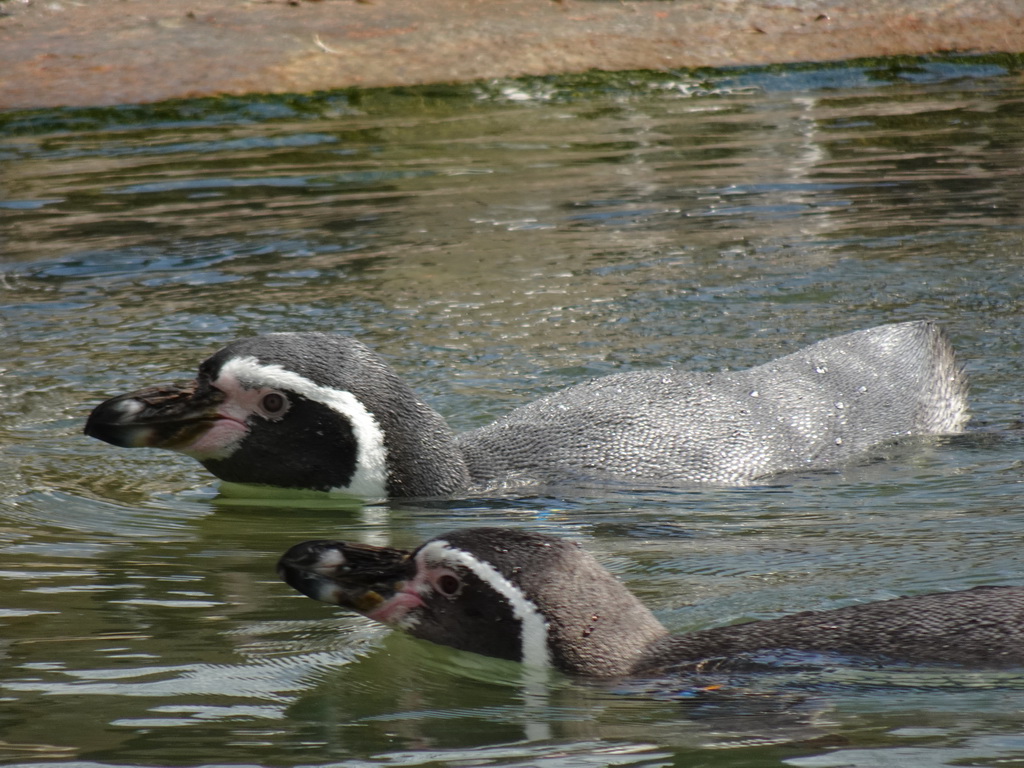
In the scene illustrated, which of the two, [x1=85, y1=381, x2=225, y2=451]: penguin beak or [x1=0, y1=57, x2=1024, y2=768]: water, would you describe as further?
[x1=85, y1=381, x2=225, y2=451]: penguin beak

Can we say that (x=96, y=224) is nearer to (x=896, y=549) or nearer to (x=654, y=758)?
(x=896, y=549)

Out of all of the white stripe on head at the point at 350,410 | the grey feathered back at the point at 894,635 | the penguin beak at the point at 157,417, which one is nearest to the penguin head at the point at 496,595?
the grey feathered back at the point at 894,635

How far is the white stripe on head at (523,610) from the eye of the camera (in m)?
4.03

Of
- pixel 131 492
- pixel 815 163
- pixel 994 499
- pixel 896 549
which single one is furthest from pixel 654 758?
pixel 815 163

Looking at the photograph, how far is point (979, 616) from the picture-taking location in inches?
155

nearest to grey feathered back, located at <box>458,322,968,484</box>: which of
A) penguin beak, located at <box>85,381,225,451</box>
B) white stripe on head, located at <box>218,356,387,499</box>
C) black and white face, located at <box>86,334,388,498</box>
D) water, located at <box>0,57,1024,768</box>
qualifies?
water, located at <box>0,57,1024,768</box>

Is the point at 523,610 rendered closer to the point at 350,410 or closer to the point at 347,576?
the point at 347,576

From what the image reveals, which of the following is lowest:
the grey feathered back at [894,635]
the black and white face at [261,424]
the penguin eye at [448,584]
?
the grey feathered back at [894,635]

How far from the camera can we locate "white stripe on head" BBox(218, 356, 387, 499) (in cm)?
571

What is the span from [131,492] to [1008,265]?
4.81 metres

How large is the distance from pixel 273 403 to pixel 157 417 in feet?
1.28

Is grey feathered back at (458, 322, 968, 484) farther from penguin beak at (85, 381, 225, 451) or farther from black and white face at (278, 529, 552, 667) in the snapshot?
black and white face at (278, 529, 552, 667)

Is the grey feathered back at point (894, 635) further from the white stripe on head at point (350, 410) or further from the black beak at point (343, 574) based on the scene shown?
the white stripe on head at point (350, 410)

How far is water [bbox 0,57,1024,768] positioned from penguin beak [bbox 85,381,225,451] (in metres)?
0.25
